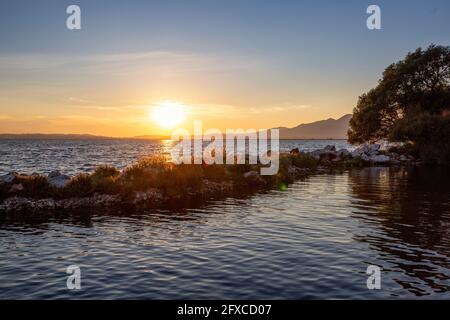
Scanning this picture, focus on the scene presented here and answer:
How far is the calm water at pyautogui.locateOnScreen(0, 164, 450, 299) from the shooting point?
43.8 ft

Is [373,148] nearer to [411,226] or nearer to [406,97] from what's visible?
[406,97]

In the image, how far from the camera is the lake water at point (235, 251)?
13305mm

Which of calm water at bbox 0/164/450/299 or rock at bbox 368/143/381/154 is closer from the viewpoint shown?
calm water at bbox 0/164/450/299

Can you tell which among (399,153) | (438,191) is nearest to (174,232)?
(438,191)

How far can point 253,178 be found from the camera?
42312 mm

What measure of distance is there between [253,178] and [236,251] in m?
25.0

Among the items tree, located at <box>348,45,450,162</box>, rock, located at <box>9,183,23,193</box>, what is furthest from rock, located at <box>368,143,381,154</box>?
rock, located at <box>9,183,23,193</box>

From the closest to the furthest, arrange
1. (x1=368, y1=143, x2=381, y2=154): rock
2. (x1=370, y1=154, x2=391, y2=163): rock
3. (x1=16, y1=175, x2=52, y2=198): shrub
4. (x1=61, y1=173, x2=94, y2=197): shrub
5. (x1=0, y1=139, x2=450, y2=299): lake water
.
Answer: (x1=0, y1=139, x2=450, y2=299): lake water, (x1=16, y1=175, x2=52, y2=198): shrub, (x1=61, y1=173, x2=94, y2=197): shrub, (x1=370, y1=154, x2=391, y2=163): rock, (x1=368, y1=143, x2=381, y2=154): rock

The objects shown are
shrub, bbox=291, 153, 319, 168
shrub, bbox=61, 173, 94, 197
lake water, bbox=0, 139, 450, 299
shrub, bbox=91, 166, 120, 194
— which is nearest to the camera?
lake water, bbox=0, 139, 450, 299

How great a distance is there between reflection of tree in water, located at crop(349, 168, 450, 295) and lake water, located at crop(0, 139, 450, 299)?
62 millimetres

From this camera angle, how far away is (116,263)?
15836mm

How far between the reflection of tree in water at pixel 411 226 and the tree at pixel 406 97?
108 ft

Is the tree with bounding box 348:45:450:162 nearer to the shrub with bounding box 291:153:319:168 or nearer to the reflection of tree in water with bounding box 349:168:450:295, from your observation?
the shrub with bounding box 291:153:319:168
